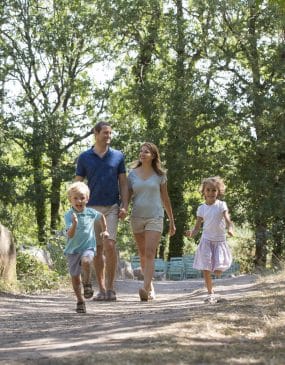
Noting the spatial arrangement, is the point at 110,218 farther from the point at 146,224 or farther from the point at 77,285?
the point at 77,285

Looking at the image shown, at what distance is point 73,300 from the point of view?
1049 cm

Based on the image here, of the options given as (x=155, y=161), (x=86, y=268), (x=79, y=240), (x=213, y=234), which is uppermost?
(x=155, y=161)

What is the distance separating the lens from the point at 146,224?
9.33 metres

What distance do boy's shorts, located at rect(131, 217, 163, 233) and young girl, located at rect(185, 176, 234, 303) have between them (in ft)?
1.19

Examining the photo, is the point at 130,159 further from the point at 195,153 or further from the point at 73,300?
the point at 73,300

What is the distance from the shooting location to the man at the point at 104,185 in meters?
9.17

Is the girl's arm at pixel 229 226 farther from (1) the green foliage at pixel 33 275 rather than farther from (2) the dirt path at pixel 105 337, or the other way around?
(1) the green foliage at pixel 33 275

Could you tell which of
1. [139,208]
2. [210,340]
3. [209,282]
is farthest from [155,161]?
[210,340]

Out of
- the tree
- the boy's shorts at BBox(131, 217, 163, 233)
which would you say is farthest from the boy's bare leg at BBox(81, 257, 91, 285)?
the tree

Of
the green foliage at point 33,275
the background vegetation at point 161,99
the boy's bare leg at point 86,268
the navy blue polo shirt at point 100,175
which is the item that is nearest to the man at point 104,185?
the navy blue polo shirt at point 100,175

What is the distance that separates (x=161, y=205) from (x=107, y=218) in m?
0.73

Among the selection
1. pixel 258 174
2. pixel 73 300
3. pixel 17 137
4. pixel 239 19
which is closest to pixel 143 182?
pixel 73 300

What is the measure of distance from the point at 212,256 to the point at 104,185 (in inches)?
61.6

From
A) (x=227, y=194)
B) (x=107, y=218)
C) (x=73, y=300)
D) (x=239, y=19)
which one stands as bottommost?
(x=73, y=300)
